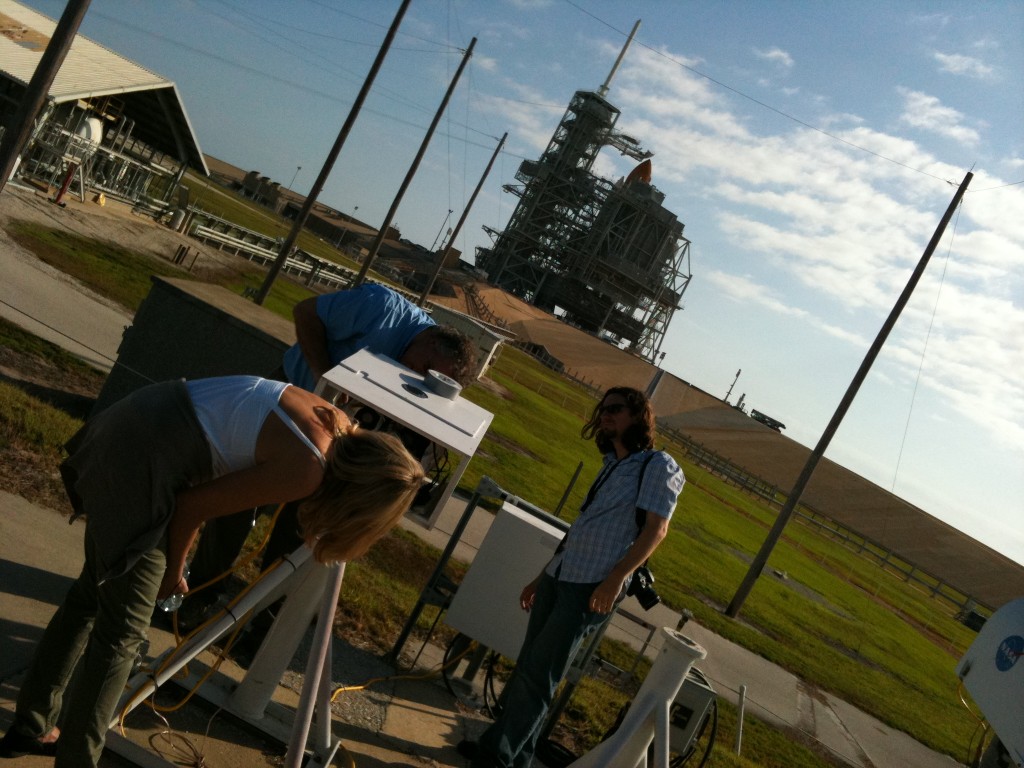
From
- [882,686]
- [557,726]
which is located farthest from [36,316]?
[882,686]

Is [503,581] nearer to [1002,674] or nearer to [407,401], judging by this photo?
[407,401]

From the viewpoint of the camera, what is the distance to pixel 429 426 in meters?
4.48

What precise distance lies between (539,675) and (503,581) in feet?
4.47

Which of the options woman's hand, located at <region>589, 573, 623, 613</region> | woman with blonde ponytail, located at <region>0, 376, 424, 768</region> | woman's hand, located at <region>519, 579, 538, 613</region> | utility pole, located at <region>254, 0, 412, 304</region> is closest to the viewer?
woman with blonde ponytail, located at <region>0, 376, 424, 768</region>

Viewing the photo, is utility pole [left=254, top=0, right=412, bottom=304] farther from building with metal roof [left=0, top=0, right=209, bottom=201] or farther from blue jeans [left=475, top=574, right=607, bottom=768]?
blue jeans [left=475, top=574, right=607, bottom=768]

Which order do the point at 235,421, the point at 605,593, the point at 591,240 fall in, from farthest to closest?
the point at 591,240
the point at 605,593
the point at 235,421

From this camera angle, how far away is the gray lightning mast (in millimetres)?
101625

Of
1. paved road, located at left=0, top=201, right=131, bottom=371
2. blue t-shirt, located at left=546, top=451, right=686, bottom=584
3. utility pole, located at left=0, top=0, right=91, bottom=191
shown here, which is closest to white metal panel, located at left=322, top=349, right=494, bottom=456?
blue t-shirt, located at left=546, top=451, right=686, bottom=584

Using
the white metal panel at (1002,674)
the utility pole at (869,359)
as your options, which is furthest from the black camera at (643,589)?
the utility pole at (869,359)

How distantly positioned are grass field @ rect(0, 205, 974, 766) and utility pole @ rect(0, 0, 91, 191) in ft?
7.51

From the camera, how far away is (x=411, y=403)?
15.4 ft

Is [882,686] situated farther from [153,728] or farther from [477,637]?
[153,728]

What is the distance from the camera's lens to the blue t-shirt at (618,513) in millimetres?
5172

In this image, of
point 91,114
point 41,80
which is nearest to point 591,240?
point 91,114
